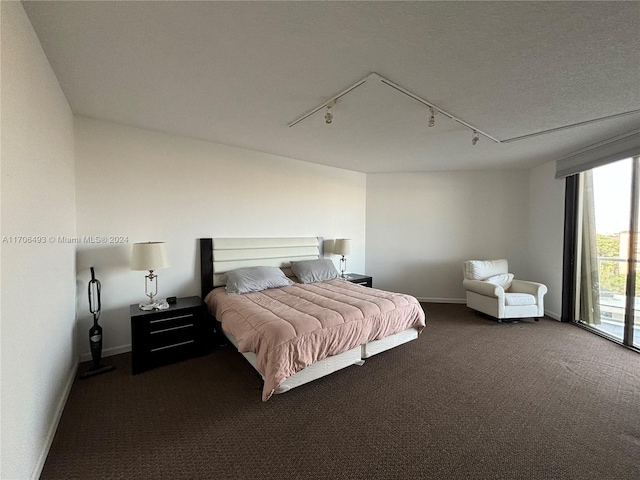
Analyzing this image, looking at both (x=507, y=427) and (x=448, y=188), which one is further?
(x=448, y=188)

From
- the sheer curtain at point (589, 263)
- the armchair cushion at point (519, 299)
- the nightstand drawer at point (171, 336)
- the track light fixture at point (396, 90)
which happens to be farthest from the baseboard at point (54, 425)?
the sheer curtain at point (589, 263)

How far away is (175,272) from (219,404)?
1.79 m

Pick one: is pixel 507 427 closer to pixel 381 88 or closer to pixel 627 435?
pixel 627 435

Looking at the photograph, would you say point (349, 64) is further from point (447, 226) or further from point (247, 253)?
point (447, 226)

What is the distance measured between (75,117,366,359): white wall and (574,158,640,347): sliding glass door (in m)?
4.32

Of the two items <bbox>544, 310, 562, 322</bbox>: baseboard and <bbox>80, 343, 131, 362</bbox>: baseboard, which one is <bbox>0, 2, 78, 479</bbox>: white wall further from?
<bbox>544, 310, 562, 322</bbox>: baseboard

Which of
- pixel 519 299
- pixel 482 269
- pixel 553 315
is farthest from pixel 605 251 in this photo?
pixel 482 269

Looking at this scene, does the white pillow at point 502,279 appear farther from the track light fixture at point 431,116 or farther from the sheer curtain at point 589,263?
the track light fixture at point 431,116

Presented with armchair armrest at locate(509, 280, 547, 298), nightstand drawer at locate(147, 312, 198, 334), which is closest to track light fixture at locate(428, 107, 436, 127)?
nightstand drawer at locate(147, 312, 198, 334)

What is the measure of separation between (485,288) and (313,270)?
273cm

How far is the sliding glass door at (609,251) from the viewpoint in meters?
3.20

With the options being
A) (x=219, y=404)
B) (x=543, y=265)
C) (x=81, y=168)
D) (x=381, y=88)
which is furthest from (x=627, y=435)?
(x=81, y=168)

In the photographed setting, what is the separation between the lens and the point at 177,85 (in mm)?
2135

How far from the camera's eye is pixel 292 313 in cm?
245
